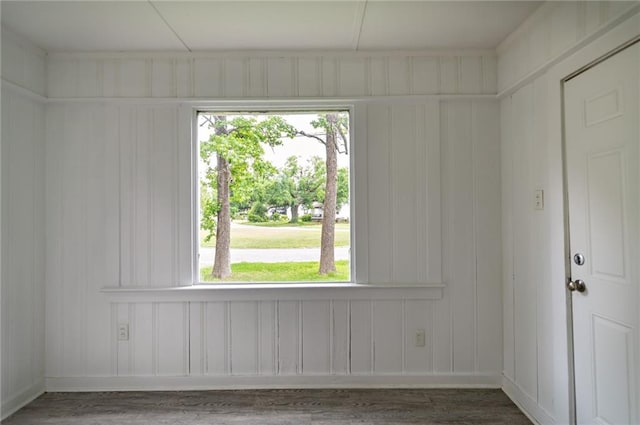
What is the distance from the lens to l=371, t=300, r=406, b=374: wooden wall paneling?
2.61 m

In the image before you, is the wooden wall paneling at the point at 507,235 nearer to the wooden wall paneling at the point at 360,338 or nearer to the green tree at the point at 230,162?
the wooden wall paneling at the point at 360,338

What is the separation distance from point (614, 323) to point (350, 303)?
1.53 meters

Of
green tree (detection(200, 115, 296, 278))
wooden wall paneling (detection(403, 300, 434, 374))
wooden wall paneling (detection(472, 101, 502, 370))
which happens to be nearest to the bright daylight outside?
green tree (detection(200, 115, 296, 278))

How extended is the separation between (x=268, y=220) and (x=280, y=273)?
1.41 feet

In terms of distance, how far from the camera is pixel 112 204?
2627 mm

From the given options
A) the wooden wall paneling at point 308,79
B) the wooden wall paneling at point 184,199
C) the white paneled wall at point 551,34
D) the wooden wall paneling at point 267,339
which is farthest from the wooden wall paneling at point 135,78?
the white paneled wall at point 551,34

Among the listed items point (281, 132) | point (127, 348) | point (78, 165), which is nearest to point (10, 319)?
point (127, 348)

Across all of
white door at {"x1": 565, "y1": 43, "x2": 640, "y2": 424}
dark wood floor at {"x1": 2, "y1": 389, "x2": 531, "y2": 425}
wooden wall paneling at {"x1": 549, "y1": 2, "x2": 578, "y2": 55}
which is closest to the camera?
white door at {"x1": 565, "y1": 43, "x2": 640, "y2": 424}

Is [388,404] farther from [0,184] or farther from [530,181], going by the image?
[0,184]

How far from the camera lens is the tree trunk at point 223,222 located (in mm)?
2766

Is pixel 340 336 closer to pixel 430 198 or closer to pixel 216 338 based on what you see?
pixel 216 338

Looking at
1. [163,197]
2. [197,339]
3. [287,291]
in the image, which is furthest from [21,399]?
[287,291]

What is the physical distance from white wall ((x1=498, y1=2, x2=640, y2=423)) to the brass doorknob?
0.18ft

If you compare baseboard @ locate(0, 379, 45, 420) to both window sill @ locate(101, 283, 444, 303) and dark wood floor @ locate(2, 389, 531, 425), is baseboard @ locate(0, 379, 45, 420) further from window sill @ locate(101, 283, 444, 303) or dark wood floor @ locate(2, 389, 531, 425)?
window sill @ locate(101, 283, 444, 303)
